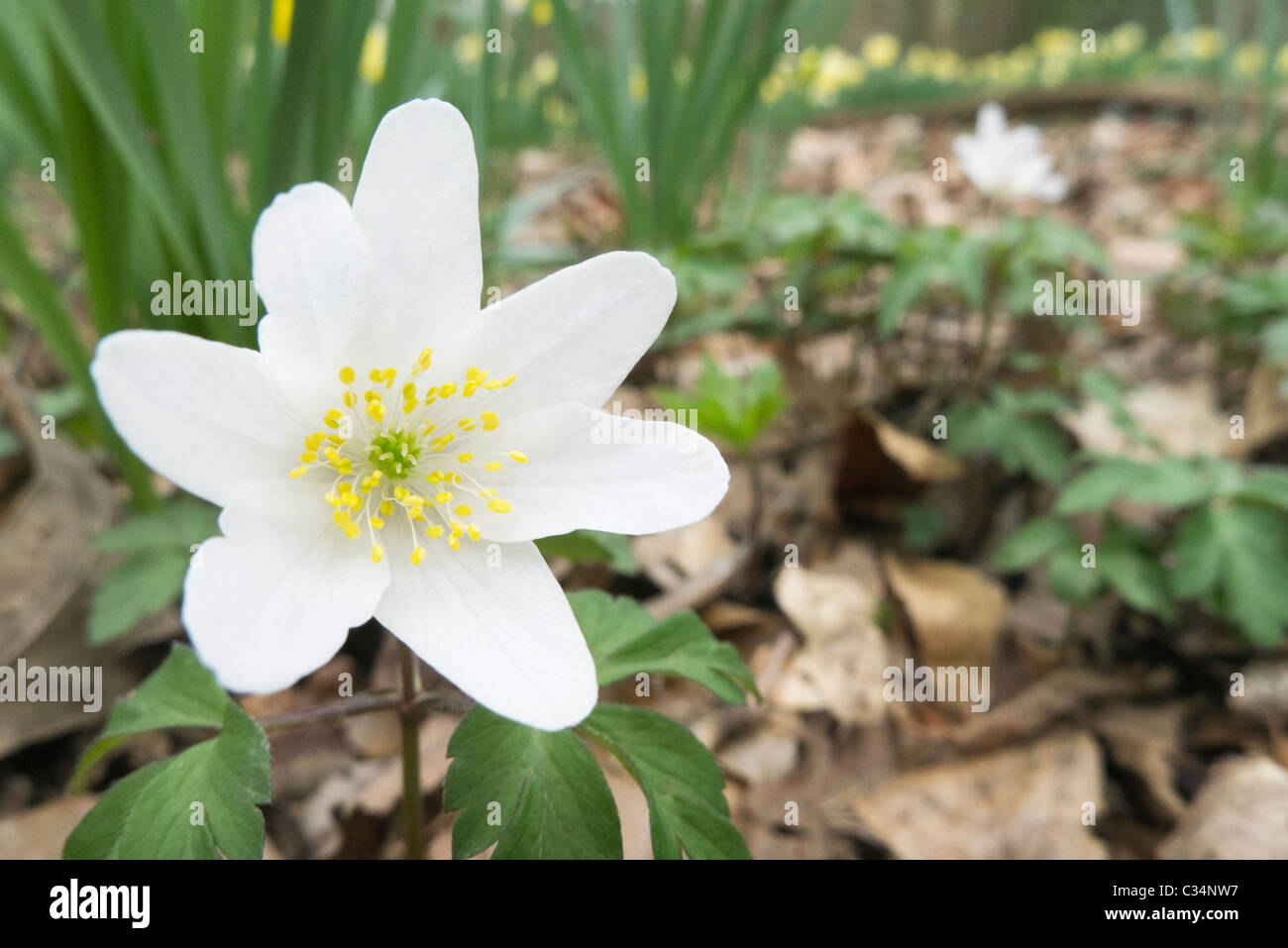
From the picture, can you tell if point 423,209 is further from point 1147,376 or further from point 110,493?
point 1147,376

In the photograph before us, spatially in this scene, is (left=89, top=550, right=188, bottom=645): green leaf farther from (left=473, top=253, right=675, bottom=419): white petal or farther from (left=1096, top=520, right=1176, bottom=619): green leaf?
(left=1096, top=520, right=1176, bottom=619): green leaf

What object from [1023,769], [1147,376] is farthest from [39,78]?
[1147,376]

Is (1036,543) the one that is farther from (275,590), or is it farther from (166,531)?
(166,531)

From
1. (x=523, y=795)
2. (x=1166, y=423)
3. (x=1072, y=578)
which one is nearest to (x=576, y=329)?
(x=523, y=795)

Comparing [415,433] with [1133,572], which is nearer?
[415,433]

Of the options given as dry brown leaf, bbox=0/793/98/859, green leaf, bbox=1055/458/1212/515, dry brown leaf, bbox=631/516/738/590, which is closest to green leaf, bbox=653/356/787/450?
dry brown leaf, bbox=631/516/738/590

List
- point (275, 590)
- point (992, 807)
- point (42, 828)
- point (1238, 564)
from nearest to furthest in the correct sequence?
point (275, 590)
point (42, 828)
point (992, 807)
point (1238, 564)

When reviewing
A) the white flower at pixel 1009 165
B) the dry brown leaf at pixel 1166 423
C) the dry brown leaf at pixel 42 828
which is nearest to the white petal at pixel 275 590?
the dry brown leaf at pixel 42 828

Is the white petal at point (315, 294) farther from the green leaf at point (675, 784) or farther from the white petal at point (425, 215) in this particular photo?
the green leaf at point (675, 784)
